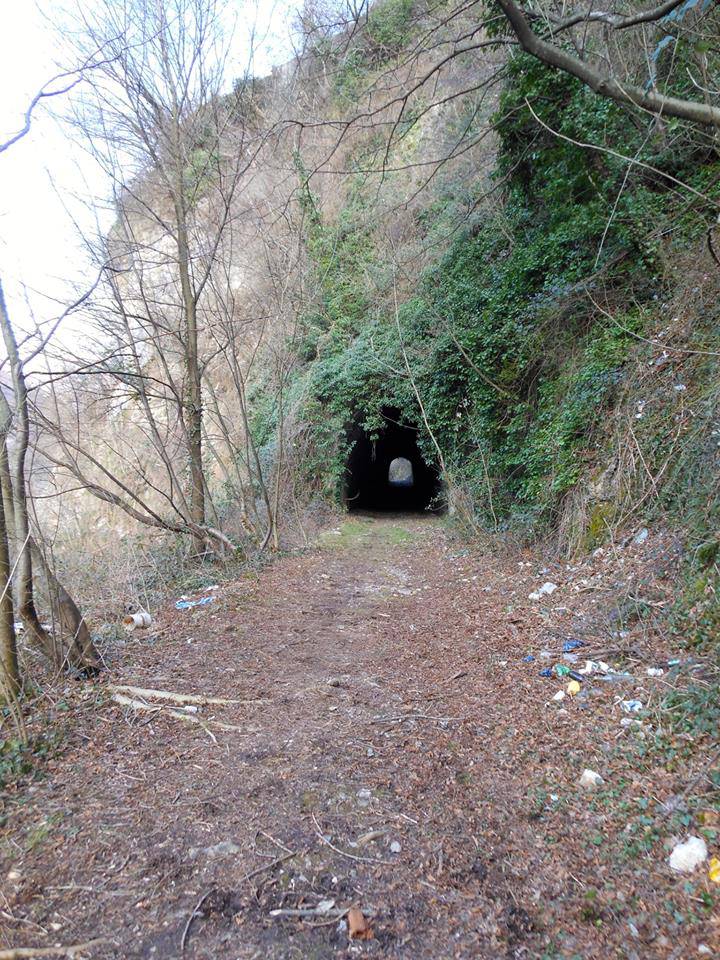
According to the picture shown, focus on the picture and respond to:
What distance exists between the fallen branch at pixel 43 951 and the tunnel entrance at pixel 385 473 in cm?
1360

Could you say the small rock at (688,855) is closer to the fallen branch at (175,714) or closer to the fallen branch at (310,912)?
the fallen branch at (310,912)

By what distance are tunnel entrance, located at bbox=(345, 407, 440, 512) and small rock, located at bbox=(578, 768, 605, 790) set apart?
1274 centimetres

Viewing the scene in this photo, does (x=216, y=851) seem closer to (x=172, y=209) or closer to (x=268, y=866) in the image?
(x=268, y=866)

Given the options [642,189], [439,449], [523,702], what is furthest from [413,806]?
[439,449]

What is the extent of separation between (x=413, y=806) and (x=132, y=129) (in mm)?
9511

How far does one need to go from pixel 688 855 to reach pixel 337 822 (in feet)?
5.23

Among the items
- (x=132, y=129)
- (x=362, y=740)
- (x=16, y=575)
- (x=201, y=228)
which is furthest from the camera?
(x=201, y=228)

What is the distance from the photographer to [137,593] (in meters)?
7.00

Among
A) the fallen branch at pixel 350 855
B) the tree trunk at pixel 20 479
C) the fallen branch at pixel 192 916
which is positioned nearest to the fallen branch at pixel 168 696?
the tree trunk at pixel 20 479

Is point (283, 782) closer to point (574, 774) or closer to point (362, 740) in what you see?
point (362, 740)

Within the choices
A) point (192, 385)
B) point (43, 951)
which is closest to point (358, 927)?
point (43, 951)

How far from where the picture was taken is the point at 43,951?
2021 mm

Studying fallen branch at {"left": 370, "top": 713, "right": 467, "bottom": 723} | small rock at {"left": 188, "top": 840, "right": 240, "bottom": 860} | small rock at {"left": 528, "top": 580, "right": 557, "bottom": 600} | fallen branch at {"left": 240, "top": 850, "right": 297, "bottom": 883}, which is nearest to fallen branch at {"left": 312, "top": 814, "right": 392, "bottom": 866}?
fallen branch at {"left": 240, "top": 850, "right": 297, "bottom": 883}

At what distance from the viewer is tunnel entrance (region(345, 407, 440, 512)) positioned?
16844 millimetres
